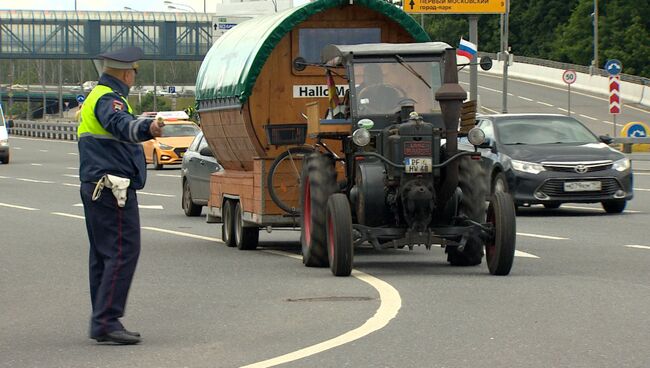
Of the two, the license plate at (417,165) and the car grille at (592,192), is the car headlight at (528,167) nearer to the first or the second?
the car grille at (592,192)

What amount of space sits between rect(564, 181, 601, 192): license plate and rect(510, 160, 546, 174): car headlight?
17.7 inches

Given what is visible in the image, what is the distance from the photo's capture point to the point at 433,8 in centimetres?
5938

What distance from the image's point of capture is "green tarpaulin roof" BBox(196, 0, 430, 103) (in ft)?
58.7

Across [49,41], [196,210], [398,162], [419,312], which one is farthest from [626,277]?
[49,41]

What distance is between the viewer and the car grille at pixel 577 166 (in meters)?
23.4

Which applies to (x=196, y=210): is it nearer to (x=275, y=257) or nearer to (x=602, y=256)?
(x=275, y=257)

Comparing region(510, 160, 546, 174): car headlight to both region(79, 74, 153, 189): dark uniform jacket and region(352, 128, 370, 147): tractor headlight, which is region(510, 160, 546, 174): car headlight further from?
region(79, 74, 153, 189): dark uniform jacket

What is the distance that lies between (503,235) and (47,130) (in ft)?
251

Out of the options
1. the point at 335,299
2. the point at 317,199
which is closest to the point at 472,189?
the point at 317,199

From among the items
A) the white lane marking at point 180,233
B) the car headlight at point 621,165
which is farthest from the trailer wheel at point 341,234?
the car headlight at point 621,165

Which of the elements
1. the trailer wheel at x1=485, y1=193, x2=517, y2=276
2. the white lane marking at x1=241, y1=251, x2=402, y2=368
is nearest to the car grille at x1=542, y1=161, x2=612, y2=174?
the trailer wheel at x1=485, y1=193, x2=517, y2=276

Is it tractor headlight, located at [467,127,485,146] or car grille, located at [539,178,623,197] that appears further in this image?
car grille, located at [539,178,623,197]

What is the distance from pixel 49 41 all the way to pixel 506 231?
103084 mm

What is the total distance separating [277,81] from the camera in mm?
18281
